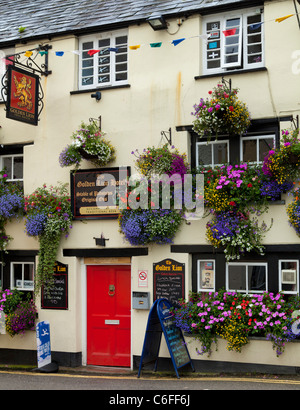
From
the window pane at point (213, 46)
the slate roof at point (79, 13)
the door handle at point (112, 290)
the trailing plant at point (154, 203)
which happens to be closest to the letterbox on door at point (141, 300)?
the door handle at point (112, 290)

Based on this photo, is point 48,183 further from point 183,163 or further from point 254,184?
point 254,184

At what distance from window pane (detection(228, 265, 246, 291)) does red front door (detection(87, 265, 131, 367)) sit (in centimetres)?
211

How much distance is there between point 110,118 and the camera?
11992 mm

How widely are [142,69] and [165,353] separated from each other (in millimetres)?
5567

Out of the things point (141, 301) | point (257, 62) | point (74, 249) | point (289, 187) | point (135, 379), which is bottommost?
point (135, 379)

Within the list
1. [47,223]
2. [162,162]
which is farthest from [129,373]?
[162,162]

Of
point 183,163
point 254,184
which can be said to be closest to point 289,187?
point 254,184

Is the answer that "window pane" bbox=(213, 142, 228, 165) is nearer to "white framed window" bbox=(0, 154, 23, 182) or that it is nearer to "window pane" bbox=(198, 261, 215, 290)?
"window pane" bbox=(198, 261, 215, 290)

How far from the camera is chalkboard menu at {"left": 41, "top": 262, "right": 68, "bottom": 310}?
39.7 ft

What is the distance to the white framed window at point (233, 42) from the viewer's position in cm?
1100

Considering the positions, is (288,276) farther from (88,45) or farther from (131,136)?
(88,45)

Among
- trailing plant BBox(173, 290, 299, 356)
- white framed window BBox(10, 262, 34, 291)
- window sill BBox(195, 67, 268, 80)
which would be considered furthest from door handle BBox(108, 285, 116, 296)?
window sill BBox(195, 67, 268, 80)

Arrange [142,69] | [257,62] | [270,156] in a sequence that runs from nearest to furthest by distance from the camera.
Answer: [270,156], [257,62], [142,69]

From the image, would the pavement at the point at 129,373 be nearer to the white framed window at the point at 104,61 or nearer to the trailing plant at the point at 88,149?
the trailing plant at the point at 88,149
